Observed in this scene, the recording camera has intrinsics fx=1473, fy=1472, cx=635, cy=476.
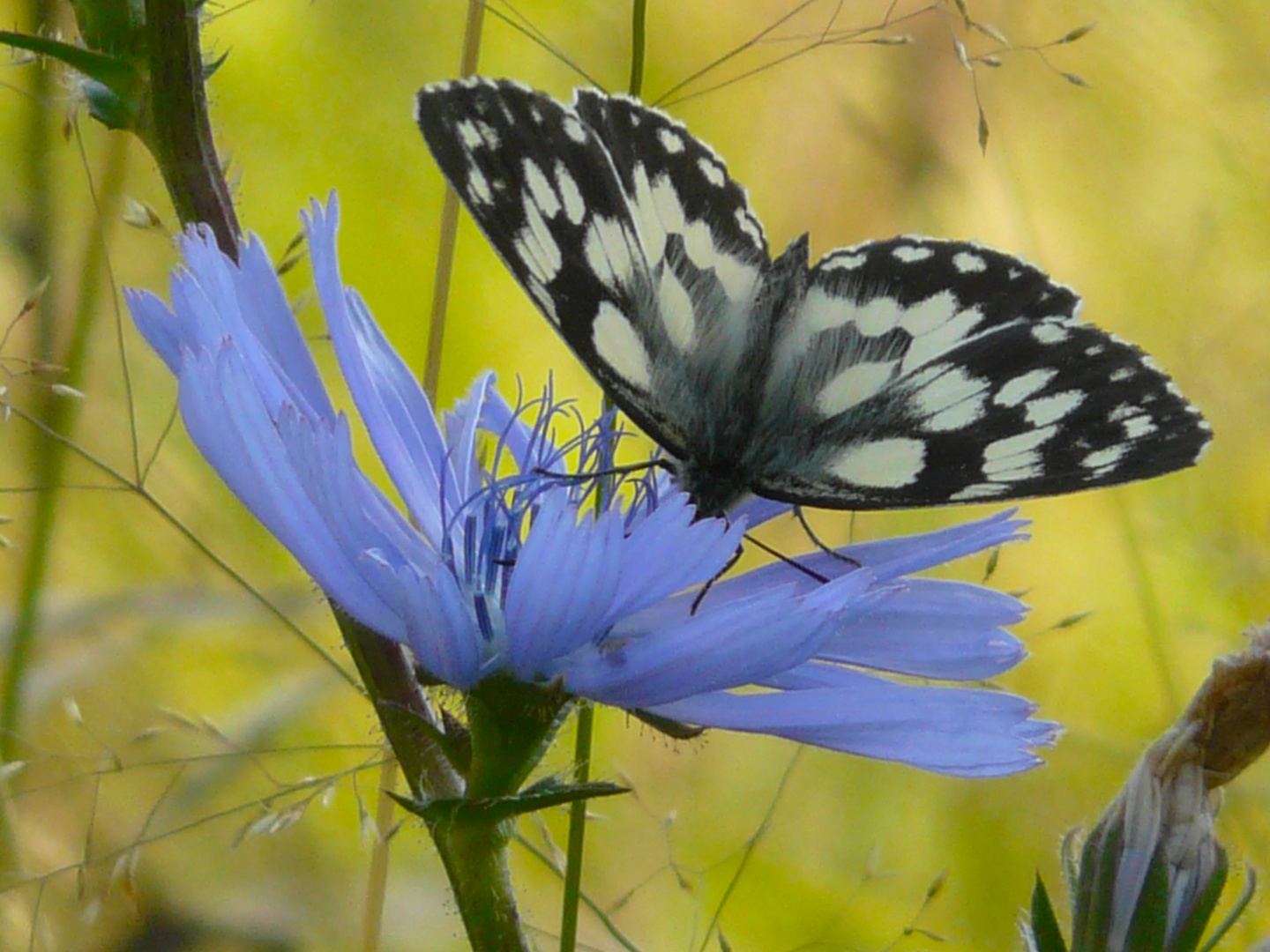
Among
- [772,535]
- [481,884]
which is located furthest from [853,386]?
[772,535]

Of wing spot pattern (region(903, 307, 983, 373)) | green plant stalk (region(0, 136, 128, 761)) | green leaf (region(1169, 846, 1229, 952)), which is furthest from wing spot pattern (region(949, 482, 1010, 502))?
green plant stalk (region(0, 136, 128, 761))

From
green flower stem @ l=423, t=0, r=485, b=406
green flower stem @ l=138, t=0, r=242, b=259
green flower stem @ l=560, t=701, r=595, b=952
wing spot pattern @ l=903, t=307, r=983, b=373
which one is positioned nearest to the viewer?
green flower stem @ l=138, t=0, r=242, b=259

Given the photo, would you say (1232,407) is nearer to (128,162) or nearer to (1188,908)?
(1188,908)

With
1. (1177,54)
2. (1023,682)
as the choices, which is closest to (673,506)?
(1023,682)

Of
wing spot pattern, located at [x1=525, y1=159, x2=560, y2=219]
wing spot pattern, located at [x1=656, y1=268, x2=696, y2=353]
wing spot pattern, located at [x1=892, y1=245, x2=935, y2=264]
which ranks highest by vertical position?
wing spot pattern, located at [x1=525, y1=159, x2=560, y2=219]

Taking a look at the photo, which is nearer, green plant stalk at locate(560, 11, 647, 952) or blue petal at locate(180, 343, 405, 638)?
blue petal at locate(180, 343, 405, 638)

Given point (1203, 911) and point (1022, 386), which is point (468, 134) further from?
point (1203, 911)

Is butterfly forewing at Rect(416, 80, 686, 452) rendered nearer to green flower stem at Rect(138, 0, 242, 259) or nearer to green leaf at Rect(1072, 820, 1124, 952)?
green flower stem at Rect(138, 0, 242, 259)

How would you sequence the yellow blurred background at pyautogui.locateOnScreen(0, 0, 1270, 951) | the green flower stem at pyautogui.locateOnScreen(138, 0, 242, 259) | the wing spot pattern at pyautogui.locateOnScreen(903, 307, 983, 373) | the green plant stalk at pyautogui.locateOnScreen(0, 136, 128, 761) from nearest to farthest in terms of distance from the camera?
1. the green flower stem at pyautogui.locateOnScreen(138, 0, 242, 259)
2. the wing spot pattern at pyautogui.locateOnScreen(903, 307, 983, 373)
3. the green plant stalk at pyautogui.locateOnScreen(0, 136, 128, 761)
4. the yellow blurred background at pyautogui.locateOnScreen(0, 0, 1270, 951)
